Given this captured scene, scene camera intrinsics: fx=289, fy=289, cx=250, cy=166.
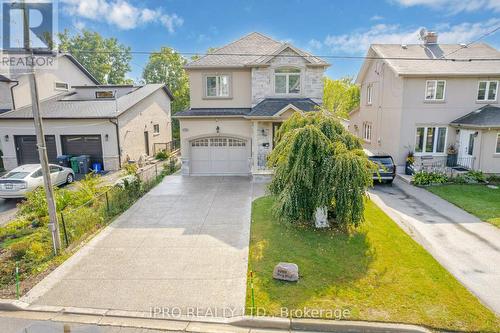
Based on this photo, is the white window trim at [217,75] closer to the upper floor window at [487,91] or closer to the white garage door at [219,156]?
the white garage door at [219,156]

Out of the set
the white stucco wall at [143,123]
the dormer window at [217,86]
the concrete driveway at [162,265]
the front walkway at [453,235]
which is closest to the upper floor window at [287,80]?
the dormer window at [217,86]

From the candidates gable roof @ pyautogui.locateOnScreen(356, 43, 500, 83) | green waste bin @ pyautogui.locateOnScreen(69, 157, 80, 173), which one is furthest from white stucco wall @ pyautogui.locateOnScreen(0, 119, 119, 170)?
gable roof @ pyautogui.locateOnScreen(356, 43, 500, 83)

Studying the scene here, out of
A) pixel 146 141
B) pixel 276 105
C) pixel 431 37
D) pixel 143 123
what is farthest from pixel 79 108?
pixel 431 37

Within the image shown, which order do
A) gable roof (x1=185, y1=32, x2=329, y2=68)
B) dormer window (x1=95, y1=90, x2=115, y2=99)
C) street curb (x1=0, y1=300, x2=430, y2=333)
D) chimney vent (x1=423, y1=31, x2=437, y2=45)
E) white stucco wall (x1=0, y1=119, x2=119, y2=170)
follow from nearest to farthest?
street curb (x1=0, y1=300, x2=430, y2=333) < gable roof (x1=185, y1=32, x2=329, y2=68) < white stucco wall (x1=0, y1=119, x2=119, y2=170) < chimney vent (x1=423, y1=31, x2=437, y2=45) < dormer window (x1=95, y1=90, x2=115, y2=99)

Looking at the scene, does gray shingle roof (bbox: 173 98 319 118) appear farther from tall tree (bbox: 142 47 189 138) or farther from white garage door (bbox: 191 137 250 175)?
tall tree (bbox: 142 47 189 138)

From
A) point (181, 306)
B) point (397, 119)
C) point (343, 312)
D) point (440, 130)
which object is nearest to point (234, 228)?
point (181, 306)

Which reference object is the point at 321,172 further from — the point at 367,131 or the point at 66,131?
the point at 66,131
